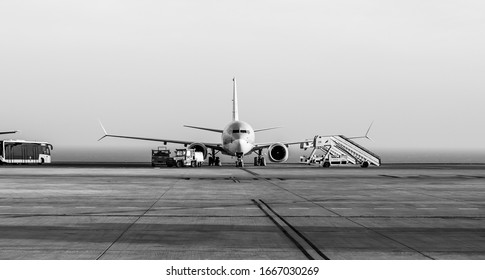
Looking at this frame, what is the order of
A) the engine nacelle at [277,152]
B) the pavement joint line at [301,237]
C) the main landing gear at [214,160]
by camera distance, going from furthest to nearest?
the main landing gear at [214,160], the engine nacelle at [277,152], the pavement joint line at [301,237]

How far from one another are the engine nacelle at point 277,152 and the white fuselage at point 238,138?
3455mm

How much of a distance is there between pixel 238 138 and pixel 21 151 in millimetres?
29091

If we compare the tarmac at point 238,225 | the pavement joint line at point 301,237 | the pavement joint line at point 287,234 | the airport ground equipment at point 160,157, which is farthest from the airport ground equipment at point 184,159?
the pavement joint line at point 301,237

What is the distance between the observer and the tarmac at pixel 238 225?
11.5 m

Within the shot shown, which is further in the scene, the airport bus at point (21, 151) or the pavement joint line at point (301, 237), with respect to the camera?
the airport bus at point (21, 151)

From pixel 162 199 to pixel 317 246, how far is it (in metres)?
11.9

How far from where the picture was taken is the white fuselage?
60281 mm

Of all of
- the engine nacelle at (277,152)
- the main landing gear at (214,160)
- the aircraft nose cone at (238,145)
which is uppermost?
the aircraft nose cone at (238,145)

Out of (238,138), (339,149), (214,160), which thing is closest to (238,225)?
(238,138)

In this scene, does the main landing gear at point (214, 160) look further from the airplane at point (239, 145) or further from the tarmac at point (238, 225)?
the tarmac at point (238, 225)

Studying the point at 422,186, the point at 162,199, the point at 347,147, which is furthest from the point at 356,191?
the point at 347,147

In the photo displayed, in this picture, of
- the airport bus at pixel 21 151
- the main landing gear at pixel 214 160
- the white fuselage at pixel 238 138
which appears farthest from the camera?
the airport bus at pixel 21 151

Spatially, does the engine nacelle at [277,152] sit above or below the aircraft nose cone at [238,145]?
below

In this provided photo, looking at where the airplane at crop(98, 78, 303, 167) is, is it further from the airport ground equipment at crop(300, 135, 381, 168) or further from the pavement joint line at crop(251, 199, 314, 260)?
the pavement joint line at crop(251, 199, 314, 260)
